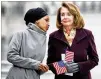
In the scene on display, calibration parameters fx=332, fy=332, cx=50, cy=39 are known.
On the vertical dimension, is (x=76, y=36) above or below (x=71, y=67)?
above

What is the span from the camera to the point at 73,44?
262 centimetres

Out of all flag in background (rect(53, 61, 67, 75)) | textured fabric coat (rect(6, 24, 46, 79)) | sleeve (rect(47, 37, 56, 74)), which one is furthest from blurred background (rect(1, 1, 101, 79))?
textured fabric coat (rect(6, 24, 46, 79))

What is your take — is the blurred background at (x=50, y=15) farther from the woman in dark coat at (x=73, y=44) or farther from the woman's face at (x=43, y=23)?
the woman's face at (x=43, y=23)

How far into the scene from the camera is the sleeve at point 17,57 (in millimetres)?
2406

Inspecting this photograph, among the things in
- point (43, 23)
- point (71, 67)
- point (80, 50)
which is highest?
point (43, 23)

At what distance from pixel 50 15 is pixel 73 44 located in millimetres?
1660

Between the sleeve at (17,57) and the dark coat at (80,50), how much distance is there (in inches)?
8.7

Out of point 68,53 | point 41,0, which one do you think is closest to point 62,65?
point 68,53

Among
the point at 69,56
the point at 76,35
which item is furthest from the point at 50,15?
the point at 69,56

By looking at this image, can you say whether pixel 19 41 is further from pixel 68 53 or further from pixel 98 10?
pixel 98 10

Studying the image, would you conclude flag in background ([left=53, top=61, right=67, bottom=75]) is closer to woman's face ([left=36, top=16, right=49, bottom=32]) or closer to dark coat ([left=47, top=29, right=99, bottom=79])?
dark coat ([left=47, top=29, right=99, bottom=79])

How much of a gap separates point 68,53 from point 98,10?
7.54 ft

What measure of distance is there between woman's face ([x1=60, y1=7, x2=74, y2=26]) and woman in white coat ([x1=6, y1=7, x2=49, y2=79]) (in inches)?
5.9

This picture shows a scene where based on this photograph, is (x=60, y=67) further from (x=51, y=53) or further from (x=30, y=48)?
(x=30, y=48)
